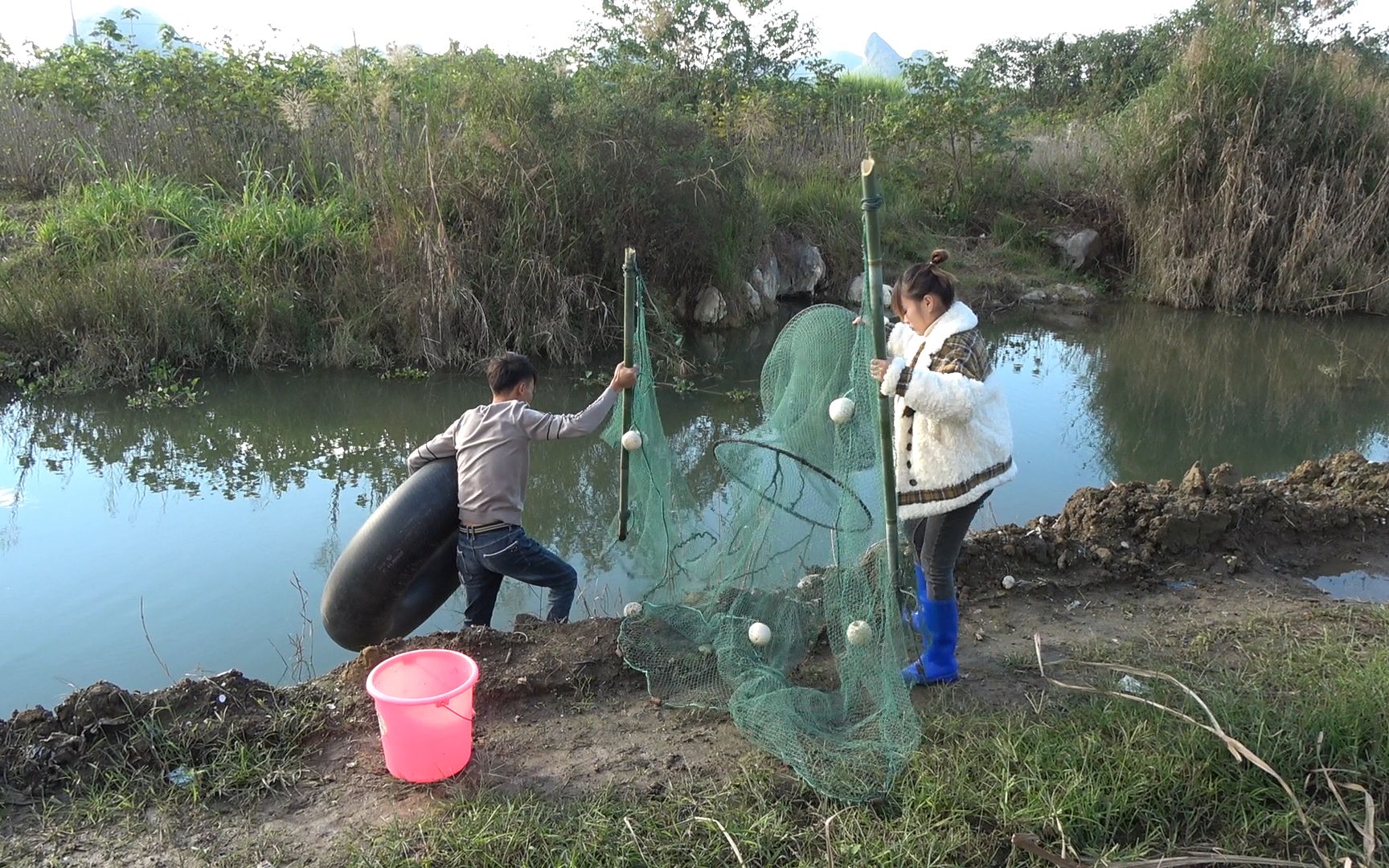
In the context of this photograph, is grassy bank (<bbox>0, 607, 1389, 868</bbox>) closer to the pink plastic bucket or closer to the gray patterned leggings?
the pink plastic bucket

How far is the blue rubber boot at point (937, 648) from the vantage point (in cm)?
319

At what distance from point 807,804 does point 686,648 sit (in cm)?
91

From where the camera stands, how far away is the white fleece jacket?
281 centimetres

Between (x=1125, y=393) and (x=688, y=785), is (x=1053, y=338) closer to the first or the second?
(x=1125, y=393)

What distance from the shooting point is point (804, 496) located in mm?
3584

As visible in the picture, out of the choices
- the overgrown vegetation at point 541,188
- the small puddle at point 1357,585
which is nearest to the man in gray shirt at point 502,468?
the small puddle at point 1357,585

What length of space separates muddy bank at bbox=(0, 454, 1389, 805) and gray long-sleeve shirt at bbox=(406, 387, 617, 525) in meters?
0.48

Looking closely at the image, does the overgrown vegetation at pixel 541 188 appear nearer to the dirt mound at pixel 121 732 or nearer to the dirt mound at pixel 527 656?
the dirt mound at pixel 527 656

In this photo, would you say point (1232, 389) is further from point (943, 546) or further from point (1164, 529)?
point (943, 546)

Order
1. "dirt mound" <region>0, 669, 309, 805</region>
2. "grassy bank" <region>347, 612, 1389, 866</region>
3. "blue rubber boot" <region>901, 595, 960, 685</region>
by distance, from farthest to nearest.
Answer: "blue rubber boot" <region>901, 595, 960, 685</region> → "dirt mound" <region>0, 669, 309, 805</region> → "grassy bank" <region>347, 612, 1389, 866</region>

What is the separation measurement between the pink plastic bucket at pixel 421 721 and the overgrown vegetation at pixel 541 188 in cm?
627

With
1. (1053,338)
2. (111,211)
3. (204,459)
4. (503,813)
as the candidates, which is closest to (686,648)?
(503,813)

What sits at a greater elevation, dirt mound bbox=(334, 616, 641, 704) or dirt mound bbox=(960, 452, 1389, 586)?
dirt mound bbox=(334, 616, 641, 704)

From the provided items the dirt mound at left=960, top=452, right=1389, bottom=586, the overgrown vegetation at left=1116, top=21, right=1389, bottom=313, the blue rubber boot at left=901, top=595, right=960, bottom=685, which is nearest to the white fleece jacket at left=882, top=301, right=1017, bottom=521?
the blue rubber boot at left=901, top=595, right=960, bottom=685
